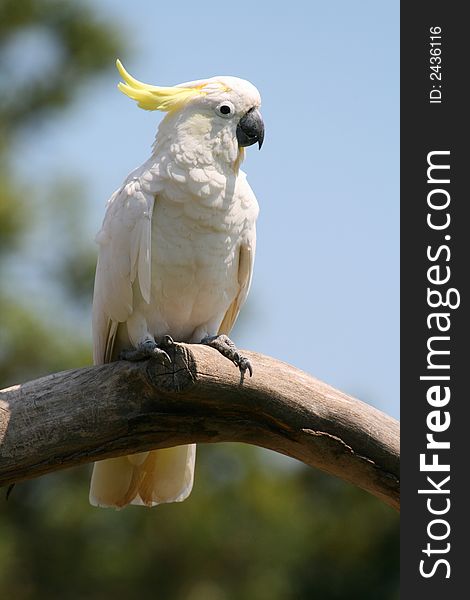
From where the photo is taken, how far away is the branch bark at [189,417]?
2623 millimetres

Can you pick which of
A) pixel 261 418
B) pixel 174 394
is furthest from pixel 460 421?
pixel 174 394

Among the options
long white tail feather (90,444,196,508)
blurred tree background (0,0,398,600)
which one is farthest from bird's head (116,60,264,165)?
blurred tree background (0,0,398,600)

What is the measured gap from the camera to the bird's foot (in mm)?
2650

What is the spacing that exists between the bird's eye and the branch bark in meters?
0.83

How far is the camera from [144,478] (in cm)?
316

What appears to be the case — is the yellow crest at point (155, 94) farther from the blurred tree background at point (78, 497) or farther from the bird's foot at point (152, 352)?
the blurred tree background at point (78, 497)

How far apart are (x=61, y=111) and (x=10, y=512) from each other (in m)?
3.63

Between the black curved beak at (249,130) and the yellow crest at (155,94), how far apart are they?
0.58ft

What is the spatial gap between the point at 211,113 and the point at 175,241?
45 cm

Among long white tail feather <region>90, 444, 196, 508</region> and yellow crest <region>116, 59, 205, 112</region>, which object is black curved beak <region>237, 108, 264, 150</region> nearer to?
yellow crest <region>116, 59, 205, 112</region>

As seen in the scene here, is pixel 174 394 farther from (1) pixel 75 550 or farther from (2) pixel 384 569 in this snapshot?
(2) pixel 384 569

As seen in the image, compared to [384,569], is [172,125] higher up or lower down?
lower down

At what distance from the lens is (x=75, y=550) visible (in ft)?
25.6

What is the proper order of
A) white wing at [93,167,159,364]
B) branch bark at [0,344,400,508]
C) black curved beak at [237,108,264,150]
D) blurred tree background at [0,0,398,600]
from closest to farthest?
branch bark at [0,344,400,508] → white wing at [93,167,159,364] → black curved beak at [237,108,264,150] → blurred tree background at [0,0,398,600]
